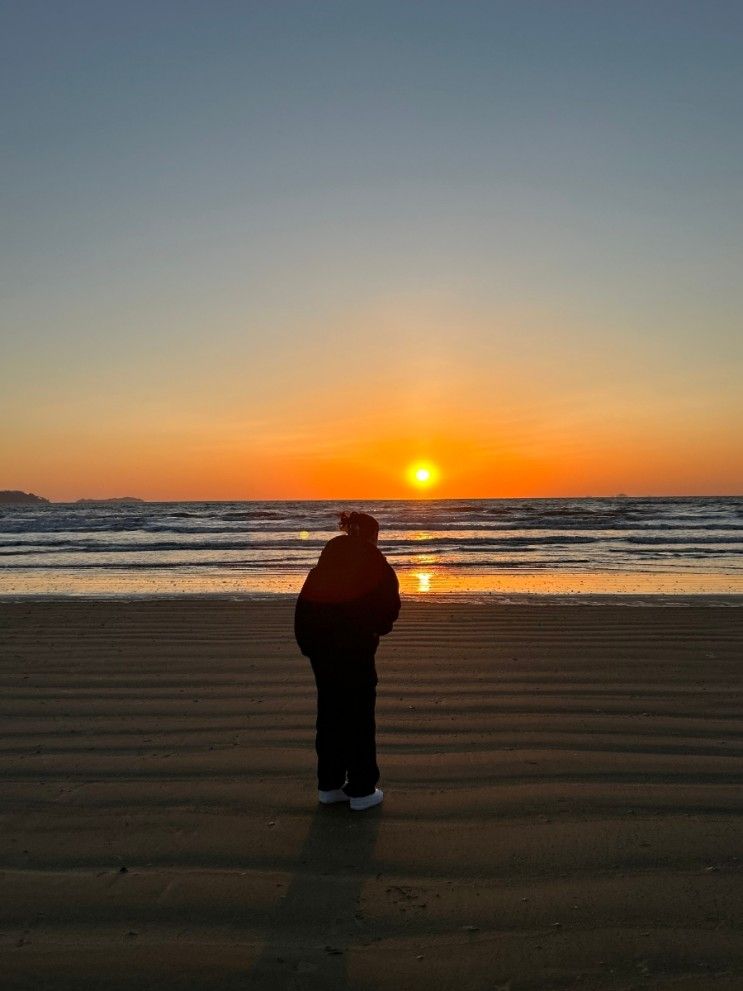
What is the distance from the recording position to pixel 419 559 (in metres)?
23.2

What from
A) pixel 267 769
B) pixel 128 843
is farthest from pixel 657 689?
pixel 128 843

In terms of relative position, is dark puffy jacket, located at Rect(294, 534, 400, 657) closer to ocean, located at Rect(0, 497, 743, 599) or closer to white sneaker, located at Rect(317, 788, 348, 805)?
white sneaker, located at Rect(317, 788, 348, 805)

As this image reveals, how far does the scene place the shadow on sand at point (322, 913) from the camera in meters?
2.83

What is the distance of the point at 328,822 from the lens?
4.11 m

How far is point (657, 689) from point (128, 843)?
428 centimetres

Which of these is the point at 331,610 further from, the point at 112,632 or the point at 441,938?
the point at 112,632

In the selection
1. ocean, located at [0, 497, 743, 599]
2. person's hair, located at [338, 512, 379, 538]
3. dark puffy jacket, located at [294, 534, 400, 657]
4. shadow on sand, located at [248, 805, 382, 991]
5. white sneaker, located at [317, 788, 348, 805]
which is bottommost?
shadow on sand, located at [248, 805, 382, 991]

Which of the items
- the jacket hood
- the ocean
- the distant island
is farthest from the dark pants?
the distant island

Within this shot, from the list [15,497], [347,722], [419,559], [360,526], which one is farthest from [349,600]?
[15,497]

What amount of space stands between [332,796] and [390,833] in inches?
18.9

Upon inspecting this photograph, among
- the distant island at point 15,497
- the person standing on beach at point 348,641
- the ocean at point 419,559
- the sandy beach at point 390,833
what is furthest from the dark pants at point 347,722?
the distant island at point 15,497

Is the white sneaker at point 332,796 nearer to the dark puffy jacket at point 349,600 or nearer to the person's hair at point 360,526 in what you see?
the dark puffy jacket at point 349,600

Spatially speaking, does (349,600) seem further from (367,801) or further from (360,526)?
(367,801)

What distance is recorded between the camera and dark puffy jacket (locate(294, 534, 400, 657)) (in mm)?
4164
